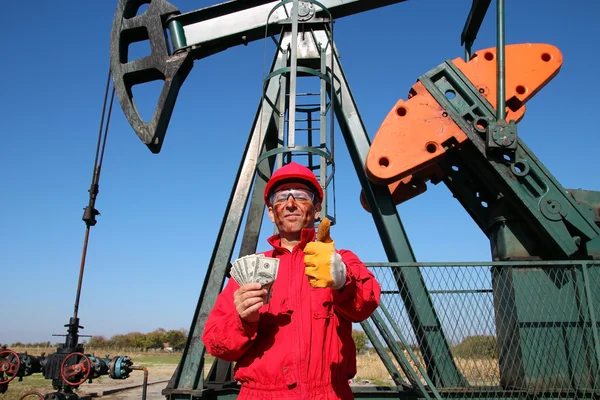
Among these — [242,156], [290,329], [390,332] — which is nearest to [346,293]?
[290,329]

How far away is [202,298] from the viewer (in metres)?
4.55

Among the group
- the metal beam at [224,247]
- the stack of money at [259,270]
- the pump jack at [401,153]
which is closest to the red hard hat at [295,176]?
the stack of money at [259,270]

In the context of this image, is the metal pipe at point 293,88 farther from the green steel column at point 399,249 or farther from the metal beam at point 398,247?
the green steel column at point 399,249

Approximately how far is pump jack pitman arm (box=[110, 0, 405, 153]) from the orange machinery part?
147 cm

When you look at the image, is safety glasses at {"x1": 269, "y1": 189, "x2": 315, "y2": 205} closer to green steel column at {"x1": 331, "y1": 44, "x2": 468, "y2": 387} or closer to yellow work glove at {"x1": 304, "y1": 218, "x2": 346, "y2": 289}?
yellow work glove at {"x1": 304, "y1": 218, "x2": 346, "y2": 289}

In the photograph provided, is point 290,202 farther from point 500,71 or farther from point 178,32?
point 178,32

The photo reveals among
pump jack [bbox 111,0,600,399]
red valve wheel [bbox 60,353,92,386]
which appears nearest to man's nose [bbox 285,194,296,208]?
pump jack [bbox 111,0,600,399]

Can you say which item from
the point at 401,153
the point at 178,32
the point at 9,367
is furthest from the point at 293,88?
the point at 9,367

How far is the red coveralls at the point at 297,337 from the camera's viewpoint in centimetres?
176

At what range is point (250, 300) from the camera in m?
1.67

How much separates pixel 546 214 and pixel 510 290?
754 millimetres

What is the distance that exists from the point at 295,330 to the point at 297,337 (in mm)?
28

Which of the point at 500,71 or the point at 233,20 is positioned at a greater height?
the point at 233,20

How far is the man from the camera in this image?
1737mm
